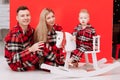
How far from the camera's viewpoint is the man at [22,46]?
1.37m

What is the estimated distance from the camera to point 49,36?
1404mm

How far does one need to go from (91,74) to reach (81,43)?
0.17m

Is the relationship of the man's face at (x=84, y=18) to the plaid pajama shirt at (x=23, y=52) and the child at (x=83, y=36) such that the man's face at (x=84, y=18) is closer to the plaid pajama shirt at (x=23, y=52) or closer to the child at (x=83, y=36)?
the child at (x=83, y=36)

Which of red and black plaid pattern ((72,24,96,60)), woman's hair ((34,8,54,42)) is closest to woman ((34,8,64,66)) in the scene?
woman's hair ((34,8,54,42))

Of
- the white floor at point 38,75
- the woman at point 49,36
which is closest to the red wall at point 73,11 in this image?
the woman at point 49,36

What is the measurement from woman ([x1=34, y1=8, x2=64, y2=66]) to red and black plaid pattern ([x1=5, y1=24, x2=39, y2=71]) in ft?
0.19

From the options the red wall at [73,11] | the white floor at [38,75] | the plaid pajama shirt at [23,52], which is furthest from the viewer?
the red wall at [73,11]

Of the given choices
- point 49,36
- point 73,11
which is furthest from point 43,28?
point 73,11

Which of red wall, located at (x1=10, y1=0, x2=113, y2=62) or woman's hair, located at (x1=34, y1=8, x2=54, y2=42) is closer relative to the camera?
woman's hair, located at (x1=34, y1=8, x2=54, y2=42)

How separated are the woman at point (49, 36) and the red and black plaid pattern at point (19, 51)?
57mm

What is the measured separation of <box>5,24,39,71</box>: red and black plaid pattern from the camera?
1.38 m

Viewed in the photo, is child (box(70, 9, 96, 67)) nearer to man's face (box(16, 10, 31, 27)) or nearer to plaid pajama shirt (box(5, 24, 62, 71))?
plaid pajama shirt (box(5, 24, 62, 71))

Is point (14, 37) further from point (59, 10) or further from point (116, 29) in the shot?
point (116, 29)

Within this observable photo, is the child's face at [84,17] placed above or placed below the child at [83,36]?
above
